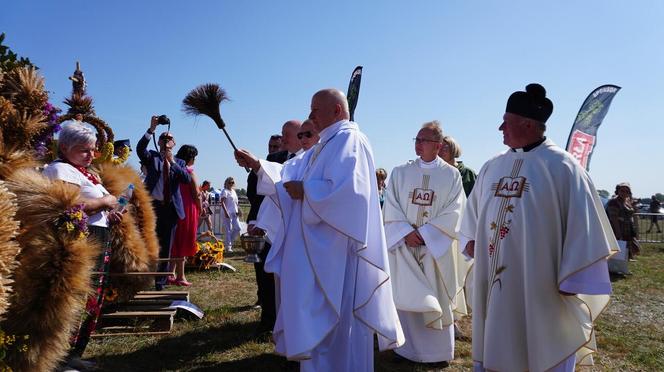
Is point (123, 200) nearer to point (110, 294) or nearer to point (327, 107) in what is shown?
point (110, 294)

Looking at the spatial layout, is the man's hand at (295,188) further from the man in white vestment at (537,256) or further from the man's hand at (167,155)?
the man's hand at (167,155)

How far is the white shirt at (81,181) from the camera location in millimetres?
3275

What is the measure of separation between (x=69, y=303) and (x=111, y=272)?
1.48 m

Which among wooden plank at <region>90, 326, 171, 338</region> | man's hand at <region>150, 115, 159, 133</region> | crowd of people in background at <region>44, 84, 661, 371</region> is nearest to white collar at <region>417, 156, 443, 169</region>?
crowd of people in background at <region>44, 84, 661, 371</region>

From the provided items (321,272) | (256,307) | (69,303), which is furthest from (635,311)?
(69,303)

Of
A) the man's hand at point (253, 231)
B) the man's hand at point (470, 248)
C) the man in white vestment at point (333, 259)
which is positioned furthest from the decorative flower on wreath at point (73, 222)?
the man's hand at point (470, 248)

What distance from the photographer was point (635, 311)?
7.07 metres

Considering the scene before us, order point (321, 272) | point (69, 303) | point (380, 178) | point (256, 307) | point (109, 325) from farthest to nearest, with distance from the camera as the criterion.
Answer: point (380, 178)
point (256, 307)
point (109, 325)
point (321, 272)
point (69, 303)

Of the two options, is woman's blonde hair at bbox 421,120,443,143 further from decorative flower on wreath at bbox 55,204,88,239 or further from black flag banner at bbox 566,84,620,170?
black flag banner at bbox 566,84,620,170

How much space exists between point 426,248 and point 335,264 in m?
1.86

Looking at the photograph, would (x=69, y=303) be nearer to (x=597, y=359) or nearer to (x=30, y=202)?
(x=30, y=202)

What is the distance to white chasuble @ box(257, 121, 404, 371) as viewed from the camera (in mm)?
3121

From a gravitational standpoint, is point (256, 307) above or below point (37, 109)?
below

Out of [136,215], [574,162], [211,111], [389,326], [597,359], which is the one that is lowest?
[597,359]
